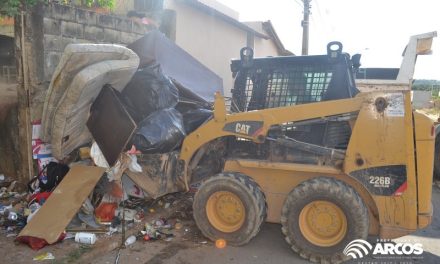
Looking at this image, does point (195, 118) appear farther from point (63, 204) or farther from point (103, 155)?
point (63, 204)

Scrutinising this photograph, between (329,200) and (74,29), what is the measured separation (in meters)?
4.41

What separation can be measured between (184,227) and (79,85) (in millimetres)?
2029

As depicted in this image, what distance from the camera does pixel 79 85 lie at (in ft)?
14.4

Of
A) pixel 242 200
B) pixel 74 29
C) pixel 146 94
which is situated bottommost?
pixel 242 200

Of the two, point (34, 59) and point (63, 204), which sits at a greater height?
point (34, 59)

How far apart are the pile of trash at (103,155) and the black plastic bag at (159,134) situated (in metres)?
0.01

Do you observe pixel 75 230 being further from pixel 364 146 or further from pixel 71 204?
pixel 364 146

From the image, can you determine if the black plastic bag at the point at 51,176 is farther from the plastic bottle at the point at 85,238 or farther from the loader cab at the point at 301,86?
the loader cab at the point at 301,86

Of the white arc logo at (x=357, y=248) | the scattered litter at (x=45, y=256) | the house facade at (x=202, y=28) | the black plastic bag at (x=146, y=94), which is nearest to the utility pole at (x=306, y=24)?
the house facade at (x=202, y=28)

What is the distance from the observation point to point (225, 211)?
4465mm

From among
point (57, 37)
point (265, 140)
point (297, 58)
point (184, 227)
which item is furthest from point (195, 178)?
point (57, 37)

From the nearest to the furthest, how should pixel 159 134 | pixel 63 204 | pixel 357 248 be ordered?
pixel 357 248 → pixel 63 204 → pixel 159 134

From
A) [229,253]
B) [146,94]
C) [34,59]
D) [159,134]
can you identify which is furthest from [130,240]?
[34,59]

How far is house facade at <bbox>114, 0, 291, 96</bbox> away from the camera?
894cm
